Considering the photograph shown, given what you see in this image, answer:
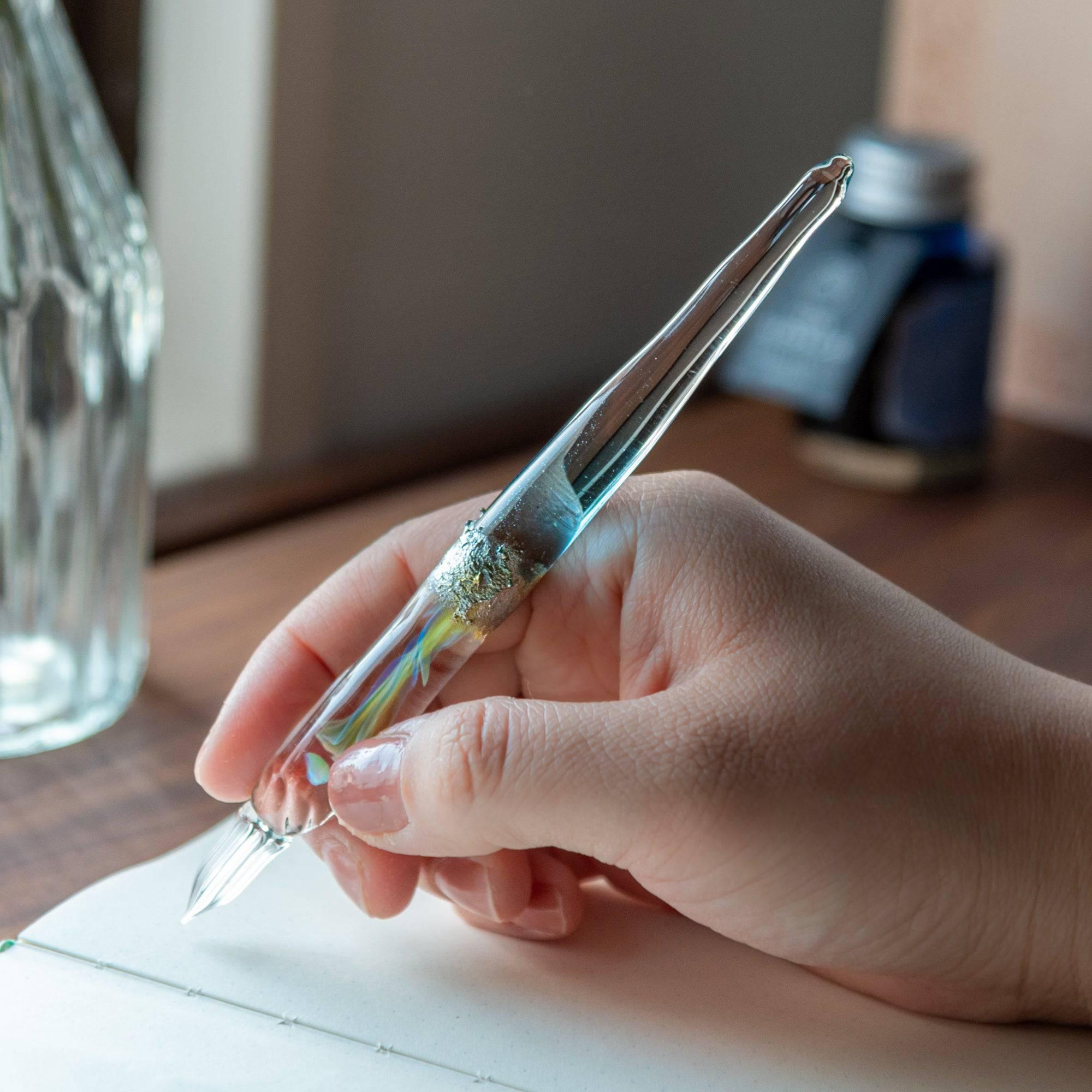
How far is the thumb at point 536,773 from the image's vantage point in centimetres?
30

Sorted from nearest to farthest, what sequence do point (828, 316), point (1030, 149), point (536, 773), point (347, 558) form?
1. point (536, 773)
2. point (347, 558)
3. point (828, 316)
4. point (1030, 149)

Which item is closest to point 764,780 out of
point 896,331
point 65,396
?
point 65,396

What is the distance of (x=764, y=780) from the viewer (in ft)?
0.98

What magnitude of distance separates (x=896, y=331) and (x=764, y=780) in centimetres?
48

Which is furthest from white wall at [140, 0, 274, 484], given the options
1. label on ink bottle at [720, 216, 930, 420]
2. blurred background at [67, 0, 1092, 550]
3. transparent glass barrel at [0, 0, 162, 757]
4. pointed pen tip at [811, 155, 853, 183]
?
pointed pen tip at [811, 155, 853, 183]

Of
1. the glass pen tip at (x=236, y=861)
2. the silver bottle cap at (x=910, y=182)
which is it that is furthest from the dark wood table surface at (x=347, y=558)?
the silver bottle cap at (x=910, y=182)

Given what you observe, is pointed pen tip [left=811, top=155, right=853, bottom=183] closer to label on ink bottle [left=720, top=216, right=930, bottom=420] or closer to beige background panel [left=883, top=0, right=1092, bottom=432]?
label on ink bottle [left=720, top=216, right=930, bottom=420]

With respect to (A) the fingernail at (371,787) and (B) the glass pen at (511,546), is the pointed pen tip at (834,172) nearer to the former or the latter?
(B) the glass pen at (511,546)

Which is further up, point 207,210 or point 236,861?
point 207,210

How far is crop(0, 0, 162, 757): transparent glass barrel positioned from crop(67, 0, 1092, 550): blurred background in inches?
6.1

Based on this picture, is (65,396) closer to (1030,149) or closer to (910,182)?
(910,182)

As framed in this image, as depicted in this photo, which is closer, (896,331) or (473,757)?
(473,757)

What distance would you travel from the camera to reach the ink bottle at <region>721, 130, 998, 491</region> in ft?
2.40

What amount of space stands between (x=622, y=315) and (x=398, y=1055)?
62 centimetres
